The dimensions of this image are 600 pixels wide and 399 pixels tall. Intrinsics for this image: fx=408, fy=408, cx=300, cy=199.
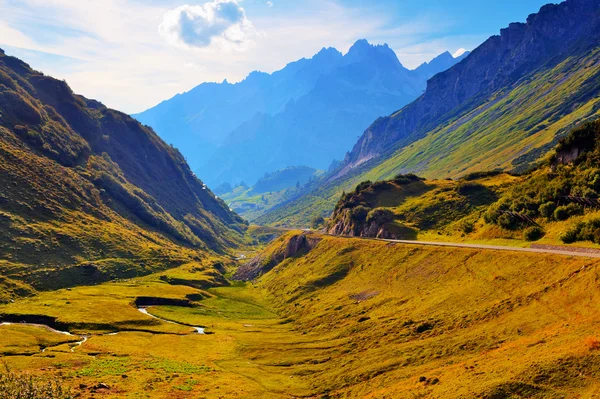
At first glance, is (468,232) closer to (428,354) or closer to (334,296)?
(334,296)

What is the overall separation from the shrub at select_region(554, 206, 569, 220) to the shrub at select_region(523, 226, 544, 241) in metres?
4.26

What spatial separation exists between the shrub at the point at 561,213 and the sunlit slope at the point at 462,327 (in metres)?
18.2

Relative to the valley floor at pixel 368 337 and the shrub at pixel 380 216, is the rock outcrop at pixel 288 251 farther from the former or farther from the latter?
the valley floor at pixel 368 337

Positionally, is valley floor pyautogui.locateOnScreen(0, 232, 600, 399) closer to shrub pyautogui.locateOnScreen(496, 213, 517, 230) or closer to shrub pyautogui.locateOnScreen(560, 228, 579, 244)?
shrub pyautogui.locateOnScreen(560, 228, 579, 244)

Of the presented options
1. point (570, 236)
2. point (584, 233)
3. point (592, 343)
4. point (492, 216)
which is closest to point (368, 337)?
point (592, 343)

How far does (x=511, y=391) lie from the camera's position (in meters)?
39.7

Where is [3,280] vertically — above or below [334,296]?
above

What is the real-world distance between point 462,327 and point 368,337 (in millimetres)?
17689

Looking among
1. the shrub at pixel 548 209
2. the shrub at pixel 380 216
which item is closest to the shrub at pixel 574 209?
the shrub at pixel 548 209

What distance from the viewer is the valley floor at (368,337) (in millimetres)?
45875

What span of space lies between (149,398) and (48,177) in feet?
553

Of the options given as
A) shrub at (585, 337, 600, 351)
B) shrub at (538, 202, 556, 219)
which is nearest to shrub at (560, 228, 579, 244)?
shrub at (538, 202, 556, 219)

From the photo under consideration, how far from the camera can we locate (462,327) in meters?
62.6

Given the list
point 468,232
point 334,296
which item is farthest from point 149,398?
point 468,232
